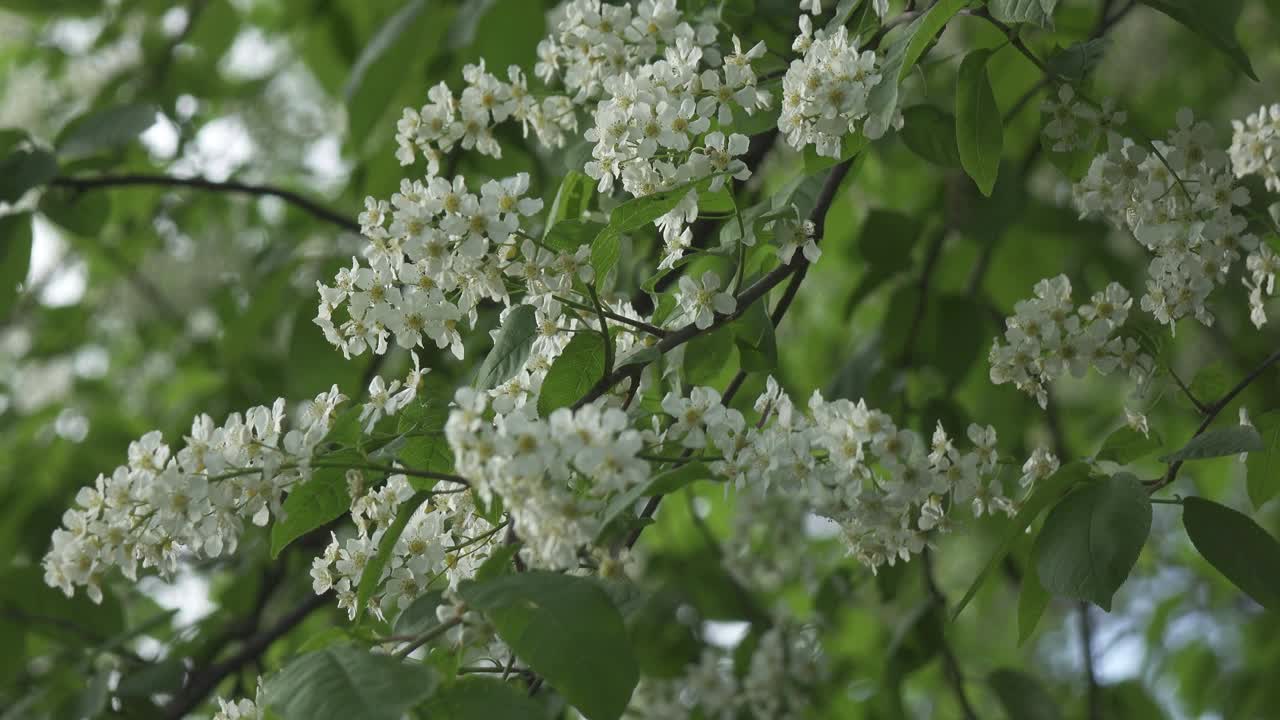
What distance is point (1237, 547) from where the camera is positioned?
127cm

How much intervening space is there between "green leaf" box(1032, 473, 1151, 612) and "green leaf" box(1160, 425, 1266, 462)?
0.20ft

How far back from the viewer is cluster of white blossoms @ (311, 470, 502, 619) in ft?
4.01

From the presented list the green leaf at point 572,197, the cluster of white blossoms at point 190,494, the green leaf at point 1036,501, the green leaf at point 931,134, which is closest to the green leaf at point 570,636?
the cluster of white blossoms at point 190,494

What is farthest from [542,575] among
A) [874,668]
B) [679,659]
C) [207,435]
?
[874,668]

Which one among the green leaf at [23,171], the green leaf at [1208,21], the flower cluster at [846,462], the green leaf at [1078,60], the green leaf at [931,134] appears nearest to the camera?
the flower cluster at [846,462]

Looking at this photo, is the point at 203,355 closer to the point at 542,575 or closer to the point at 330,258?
the point at 330,258

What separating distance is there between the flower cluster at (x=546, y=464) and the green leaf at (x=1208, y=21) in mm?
728

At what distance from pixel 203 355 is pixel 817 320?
2.02 metres

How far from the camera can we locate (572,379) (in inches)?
48.7

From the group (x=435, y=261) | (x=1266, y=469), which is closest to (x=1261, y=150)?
(x=1266, y=469)

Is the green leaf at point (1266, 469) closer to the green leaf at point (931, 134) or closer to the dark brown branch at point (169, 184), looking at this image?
the green leaf at point (931, 134)

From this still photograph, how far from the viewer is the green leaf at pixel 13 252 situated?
2141 mm

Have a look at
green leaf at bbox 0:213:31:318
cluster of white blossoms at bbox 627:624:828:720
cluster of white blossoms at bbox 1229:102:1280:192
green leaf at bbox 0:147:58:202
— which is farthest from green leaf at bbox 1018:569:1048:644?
green leaf at bbox 0:213:31:318

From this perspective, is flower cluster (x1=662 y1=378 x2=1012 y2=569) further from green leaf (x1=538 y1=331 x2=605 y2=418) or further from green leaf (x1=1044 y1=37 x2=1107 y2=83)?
green leaf (x1=1044 y1=37 x2=1107 y2=83)
